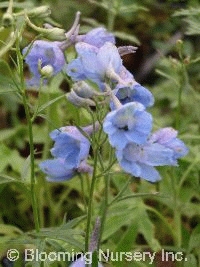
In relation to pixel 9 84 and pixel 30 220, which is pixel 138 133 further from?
pixel 30 220

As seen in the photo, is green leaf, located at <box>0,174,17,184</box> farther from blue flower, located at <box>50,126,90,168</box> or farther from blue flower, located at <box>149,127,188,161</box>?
blue flower, located at <box>149,127,188,161</box>

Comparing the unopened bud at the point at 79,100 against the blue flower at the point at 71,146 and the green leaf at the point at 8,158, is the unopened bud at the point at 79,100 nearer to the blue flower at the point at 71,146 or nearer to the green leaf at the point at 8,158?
the blue flower at the point at 71,146

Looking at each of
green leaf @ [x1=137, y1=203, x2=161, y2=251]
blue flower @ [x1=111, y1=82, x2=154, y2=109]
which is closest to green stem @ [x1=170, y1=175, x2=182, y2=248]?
green leaf @ [x1=137, y1=203, x2=161, y2=251]

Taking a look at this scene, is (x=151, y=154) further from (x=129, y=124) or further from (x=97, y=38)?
(x=97, y=38)

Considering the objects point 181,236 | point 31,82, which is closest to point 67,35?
point 31,82

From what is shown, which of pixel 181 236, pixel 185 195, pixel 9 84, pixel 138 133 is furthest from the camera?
pixel 185 195

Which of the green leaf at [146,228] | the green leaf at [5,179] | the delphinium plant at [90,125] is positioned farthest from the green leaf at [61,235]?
the green leaf at [146,228]
